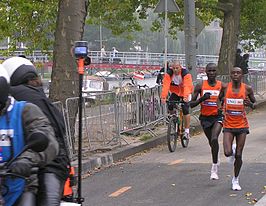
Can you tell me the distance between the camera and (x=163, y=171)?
10.9 meters

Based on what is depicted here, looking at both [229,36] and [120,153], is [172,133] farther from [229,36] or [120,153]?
[229,36]

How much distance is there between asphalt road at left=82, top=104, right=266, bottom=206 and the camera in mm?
8602

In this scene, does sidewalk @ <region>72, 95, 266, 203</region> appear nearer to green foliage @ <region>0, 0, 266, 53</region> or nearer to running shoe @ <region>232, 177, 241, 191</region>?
running shoe @ <region>232, 177, 241, 191</region>

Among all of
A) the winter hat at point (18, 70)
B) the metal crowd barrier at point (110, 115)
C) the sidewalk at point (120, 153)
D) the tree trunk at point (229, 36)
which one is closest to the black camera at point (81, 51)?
the winter hat at point (18, 70)

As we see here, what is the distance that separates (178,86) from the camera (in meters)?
13.6

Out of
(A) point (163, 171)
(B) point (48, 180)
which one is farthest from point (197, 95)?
(B) point (48, 180)

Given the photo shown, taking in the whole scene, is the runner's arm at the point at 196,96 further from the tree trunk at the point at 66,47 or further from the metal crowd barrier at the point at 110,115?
the tree trunk at the point at 66,47

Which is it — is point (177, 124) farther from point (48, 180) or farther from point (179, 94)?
point (48, 180)

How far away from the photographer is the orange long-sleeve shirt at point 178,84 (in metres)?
13.3

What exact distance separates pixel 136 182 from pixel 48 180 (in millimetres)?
5454

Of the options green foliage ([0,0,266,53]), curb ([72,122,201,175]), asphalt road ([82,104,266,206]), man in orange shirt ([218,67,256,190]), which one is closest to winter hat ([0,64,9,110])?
asphalt road ([82,104,266,206])

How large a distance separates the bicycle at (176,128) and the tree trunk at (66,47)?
248cm

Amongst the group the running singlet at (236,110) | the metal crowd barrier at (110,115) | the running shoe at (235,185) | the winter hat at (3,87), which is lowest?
the running shoe at (235,185)

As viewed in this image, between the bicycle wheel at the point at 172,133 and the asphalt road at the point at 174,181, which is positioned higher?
the bicycle wheel at the point at 172,133
